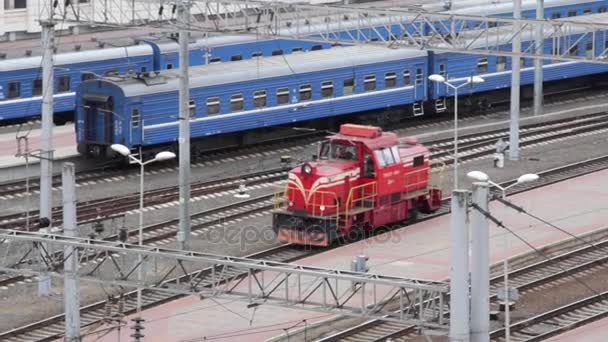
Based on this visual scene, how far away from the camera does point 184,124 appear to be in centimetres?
4791

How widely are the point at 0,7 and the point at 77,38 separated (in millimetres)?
3807

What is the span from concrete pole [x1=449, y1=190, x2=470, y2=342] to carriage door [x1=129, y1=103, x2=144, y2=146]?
1132 inches

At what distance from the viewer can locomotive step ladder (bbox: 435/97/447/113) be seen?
69.9m

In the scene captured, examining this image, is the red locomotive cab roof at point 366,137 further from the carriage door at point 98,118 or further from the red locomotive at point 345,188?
the carriage door at point 98,118

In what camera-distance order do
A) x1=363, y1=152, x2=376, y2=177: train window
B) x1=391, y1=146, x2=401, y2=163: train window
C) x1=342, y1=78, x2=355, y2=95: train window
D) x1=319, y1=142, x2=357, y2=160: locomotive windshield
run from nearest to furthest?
x1=363, y1=152, x2=376, y2=177: train window
x1=319, y1=142, x2=357, y2=160: locomotive windshield
x1=391, y1=146, x2=401, y2=163: train window
x1=342, y1=78, x2=355, y2=95: train window

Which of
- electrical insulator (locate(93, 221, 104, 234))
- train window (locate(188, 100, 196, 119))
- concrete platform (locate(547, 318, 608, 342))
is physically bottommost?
concrete platform (locate(547, 318, 608, 342))

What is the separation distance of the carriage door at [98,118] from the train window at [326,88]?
8.74m

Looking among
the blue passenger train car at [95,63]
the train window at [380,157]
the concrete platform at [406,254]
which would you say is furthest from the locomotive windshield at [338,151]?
the blue passenger train car at [95,63]

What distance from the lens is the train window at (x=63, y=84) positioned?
66.1m

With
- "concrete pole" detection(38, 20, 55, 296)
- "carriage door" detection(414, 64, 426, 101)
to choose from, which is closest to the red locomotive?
"concrete pole" detection(38, 20, 55, 296)

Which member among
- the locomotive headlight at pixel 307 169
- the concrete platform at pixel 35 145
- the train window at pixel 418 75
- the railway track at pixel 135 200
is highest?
the train window at pixel 418 75

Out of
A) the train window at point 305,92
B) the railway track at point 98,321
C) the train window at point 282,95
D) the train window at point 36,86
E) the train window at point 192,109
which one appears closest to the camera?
the railway track at point 98,321

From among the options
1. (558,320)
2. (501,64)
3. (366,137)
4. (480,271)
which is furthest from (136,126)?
(480,271)

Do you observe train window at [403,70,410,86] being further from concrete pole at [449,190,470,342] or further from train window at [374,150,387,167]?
concrete pole at [449,190,470,342]
